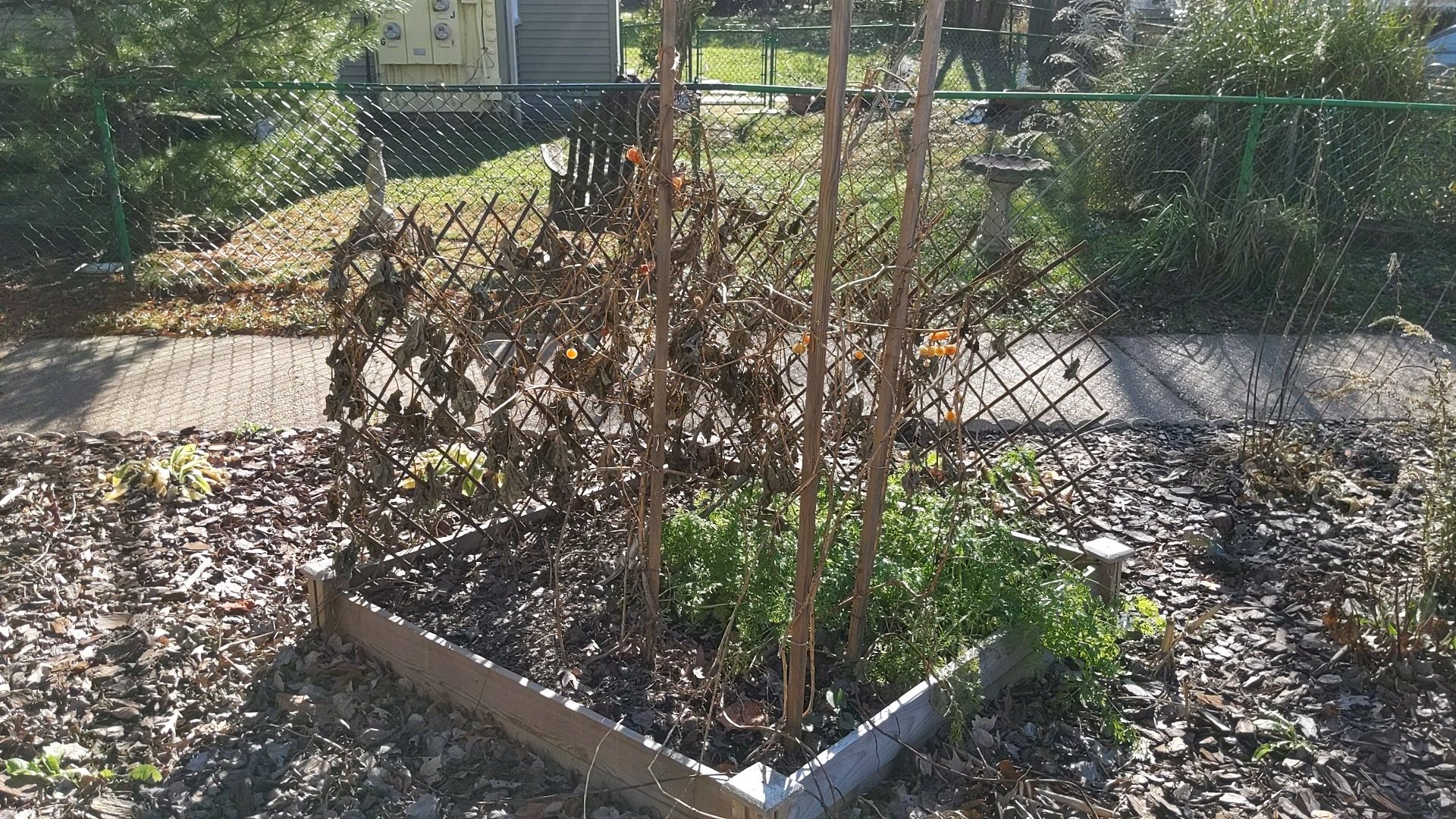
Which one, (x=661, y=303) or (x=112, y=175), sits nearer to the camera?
(x=661, y=303)

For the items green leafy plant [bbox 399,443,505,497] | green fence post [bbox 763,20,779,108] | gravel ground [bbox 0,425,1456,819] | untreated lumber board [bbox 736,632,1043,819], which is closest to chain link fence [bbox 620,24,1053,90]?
green fence post [bbox 763,20,779,108]

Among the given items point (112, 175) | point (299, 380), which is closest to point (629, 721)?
point (299, 380)

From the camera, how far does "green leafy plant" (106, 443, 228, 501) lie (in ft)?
13.8

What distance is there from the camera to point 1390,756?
299 cm

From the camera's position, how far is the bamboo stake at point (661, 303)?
2.63 meters

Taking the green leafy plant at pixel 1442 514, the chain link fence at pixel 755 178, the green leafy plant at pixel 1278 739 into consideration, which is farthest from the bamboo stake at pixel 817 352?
the chain link fence at pixel 755 178

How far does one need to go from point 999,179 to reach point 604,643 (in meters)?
5.86

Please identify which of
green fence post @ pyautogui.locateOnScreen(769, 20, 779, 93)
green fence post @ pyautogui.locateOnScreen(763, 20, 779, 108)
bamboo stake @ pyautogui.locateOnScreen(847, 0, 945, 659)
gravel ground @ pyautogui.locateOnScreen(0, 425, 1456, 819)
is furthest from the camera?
green fence post @ pyautogui.locateOnScreen(763, 20, 779, 108)

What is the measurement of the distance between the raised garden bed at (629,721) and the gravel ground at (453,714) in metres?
0.07

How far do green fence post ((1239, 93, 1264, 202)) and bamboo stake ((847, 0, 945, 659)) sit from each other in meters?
5.30

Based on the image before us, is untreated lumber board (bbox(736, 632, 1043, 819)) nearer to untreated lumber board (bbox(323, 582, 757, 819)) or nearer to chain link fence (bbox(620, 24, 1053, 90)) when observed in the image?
untreated lumber board (bbox(323, 582, 757, 819))

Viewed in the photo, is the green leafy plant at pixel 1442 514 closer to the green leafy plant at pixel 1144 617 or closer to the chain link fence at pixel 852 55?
Result: the green leafy plant at pixel 1144 617

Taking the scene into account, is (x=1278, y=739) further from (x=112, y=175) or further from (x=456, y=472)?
(x=112, y=175)

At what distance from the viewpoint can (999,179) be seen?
8086 millimetres
